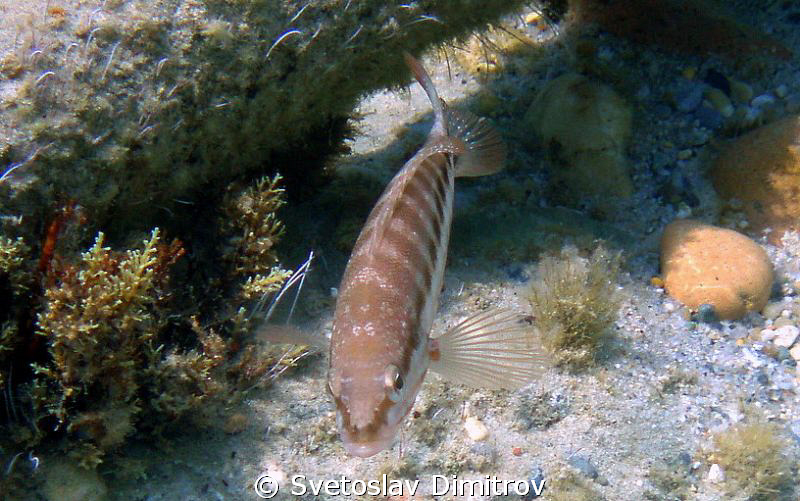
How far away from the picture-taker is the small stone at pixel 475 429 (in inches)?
149

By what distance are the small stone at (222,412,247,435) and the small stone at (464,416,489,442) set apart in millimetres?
1526

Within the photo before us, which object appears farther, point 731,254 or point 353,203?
point 353,203

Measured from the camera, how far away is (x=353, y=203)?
5.55m

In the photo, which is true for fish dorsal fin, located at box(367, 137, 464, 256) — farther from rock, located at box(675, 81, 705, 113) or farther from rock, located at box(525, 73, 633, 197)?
rock, located at box(675, 81, 705, 113)

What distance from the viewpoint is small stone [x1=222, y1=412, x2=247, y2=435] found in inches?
147

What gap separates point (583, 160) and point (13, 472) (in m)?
5.55

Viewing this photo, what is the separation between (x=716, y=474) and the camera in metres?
3.63

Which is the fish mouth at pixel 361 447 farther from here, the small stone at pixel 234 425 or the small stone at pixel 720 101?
the small stone at pixel 720 101

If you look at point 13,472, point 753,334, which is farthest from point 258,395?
point 753,334

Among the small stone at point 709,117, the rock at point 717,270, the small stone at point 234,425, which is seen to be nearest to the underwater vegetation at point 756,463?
the rock at point 717,270

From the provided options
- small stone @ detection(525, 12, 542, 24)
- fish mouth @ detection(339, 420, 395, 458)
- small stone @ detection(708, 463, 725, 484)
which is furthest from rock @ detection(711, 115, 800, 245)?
fish mouth @ detection(339, 420, 395, 458)

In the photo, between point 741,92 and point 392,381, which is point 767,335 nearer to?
point 741,92

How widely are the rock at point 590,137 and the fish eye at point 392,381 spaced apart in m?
4.27

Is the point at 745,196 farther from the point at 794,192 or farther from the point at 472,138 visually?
the point at 472,138
